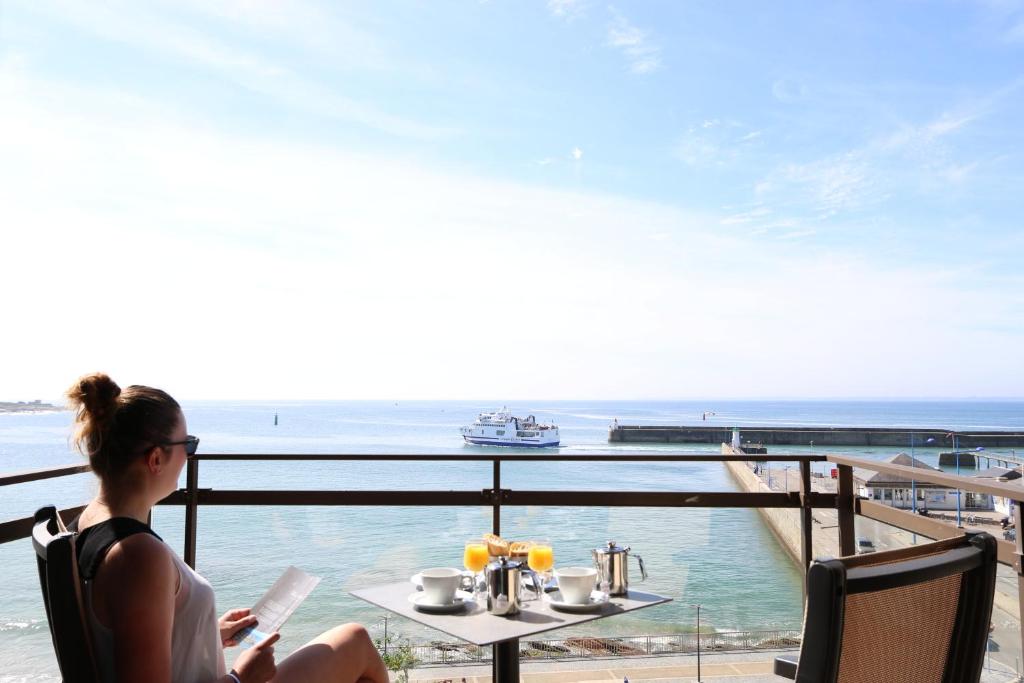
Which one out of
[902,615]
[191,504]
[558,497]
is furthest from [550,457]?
[902,615]

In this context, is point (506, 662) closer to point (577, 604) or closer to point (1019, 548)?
point (577, 604)

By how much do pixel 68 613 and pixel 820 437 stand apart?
59234 mm

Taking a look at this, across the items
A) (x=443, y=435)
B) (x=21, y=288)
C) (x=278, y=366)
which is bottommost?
(x=443, y=435)

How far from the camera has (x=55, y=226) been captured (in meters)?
21.9

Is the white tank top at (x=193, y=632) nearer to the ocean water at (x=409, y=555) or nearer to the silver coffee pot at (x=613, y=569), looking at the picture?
the ocean water at (x=409, y=555)

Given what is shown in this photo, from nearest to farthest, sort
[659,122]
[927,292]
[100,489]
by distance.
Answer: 1. [100,489]
2. [659,122]
3. [927,292]

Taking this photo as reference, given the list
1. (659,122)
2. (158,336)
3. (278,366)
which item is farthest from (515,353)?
(659,122)

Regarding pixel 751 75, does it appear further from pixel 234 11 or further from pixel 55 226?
pixel 55 226

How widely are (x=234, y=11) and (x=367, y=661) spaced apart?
6485mm

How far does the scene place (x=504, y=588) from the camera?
6.36 feet

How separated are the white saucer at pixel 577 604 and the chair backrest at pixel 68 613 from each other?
3.74 ft

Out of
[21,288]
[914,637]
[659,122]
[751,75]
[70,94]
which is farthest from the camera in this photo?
[21,288]

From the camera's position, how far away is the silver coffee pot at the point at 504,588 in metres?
1.94

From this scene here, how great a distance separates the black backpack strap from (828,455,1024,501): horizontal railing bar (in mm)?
2335
